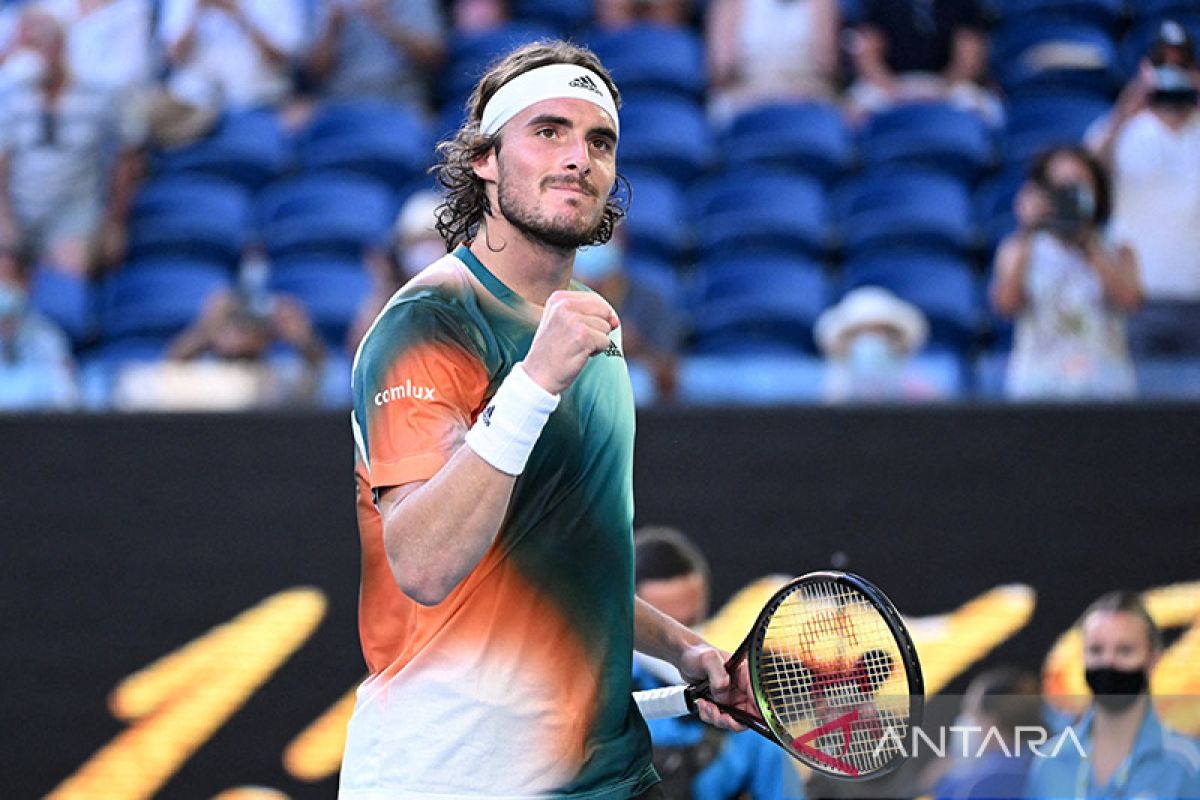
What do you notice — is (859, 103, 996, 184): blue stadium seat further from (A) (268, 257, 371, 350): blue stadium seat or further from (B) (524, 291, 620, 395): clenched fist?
(B) (524, 291, 620, 395): clenched fist

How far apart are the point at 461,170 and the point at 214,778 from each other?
334 centimetres

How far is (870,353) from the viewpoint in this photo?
5.83 meters

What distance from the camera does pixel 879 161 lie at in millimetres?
7445

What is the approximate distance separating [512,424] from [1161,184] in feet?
13.9

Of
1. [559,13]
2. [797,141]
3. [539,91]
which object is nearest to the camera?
[539,91]

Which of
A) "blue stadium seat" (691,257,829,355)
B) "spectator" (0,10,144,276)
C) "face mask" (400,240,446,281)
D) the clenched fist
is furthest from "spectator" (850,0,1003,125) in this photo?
the clenched fist

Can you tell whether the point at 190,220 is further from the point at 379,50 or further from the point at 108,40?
the point at 379,50

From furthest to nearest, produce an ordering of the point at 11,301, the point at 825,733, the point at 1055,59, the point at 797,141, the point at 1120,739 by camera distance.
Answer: the point at 1055,59
the point at 797,141
the point at 11,301
the point at 1120,739
the point at 825,733

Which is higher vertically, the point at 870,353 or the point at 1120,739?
the point at 870,353

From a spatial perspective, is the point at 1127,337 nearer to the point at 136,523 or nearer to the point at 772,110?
the point at 772,110

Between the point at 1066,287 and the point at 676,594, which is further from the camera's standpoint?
the point at 1066,287

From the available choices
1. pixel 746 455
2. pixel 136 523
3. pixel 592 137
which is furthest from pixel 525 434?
pixel 136 523

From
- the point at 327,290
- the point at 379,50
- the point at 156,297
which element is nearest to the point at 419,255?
the point at 327,290

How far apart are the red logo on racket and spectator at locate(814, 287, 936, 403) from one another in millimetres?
2683
